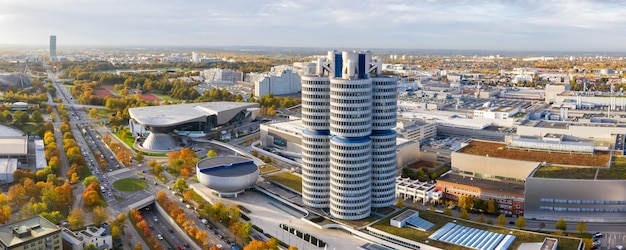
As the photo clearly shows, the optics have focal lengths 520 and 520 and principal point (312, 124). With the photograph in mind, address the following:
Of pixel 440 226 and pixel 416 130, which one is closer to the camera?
pixel 440 226

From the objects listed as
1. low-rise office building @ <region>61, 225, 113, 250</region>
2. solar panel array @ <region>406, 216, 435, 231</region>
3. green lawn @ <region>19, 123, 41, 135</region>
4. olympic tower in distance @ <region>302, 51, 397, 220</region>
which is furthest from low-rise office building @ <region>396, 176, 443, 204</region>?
green lawn @ <region>19, 123, 41, 135</region>

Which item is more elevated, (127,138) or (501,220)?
(127,138)

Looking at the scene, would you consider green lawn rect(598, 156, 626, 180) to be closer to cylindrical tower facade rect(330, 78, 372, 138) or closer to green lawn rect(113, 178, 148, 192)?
cylindrical tower facade rect(330, 78, 372, 138)

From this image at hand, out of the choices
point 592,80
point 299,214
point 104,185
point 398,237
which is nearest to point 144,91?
point 104,185

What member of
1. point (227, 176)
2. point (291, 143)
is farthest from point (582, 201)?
point (291, 143)

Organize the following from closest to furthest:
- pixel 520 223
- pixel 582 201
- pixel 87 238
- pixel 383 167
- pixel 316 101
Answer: pixel 87 238, pixel 316 101, pixel 383 167, pixel 520 223, pixel 582 201

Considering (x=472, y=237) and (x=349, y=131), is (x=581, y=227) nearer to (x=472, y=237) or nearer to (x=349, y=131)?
(x=472, y=237)

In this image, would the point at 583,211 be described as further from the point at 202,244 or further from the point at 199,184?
the point at 199,184

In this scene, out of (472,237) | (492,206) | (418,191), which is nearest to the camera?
(472,237)
